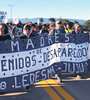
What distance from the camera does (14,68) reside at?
543 centimetres

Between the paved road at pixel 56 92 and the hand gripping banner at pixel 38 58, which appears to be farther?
the paved road at pixel 56 92

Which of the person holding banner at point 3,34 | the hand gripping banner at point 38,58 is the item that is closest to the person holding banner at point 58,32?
the hand gripping banner at point 38,58

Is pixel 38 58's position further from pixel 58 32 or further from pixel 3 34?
pixel 58 32

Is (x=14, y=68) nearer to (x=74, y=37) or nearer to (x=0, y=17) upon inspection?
(x=74, y=37)

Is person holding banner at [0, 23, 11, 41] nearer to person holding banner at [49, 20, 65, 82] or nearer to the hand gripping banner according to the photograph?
the hand gripping banner

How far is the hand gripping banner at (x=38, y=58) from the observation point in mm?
5332

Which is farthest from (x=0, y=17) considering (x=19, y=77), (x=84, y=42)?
(x=19, y=77)

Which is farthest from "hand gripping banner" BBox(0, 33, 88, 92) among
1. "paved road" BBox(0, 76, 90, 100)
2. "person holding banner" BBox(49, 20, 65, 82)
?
"paved road" BBox(0, 76, 90, 100)

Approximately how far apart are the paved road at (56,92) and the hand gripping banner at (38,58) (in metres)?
0.31

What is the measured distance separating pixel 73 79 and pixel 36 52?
6.22 feet

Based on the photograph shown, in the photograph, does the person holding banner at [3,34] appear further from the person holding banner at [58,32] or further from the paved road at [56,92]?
the person holding banner at [58,32]

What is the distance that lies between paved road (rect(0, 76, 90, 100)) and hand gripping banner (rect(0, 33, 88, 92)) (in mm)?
306

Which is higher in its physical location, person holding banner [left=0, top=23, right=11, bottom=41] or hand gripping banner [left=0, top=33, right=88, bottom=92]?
person holding banner [left=0, top=23, right=11, bottom=41]

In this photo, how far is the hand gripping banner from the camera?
5.33 m
